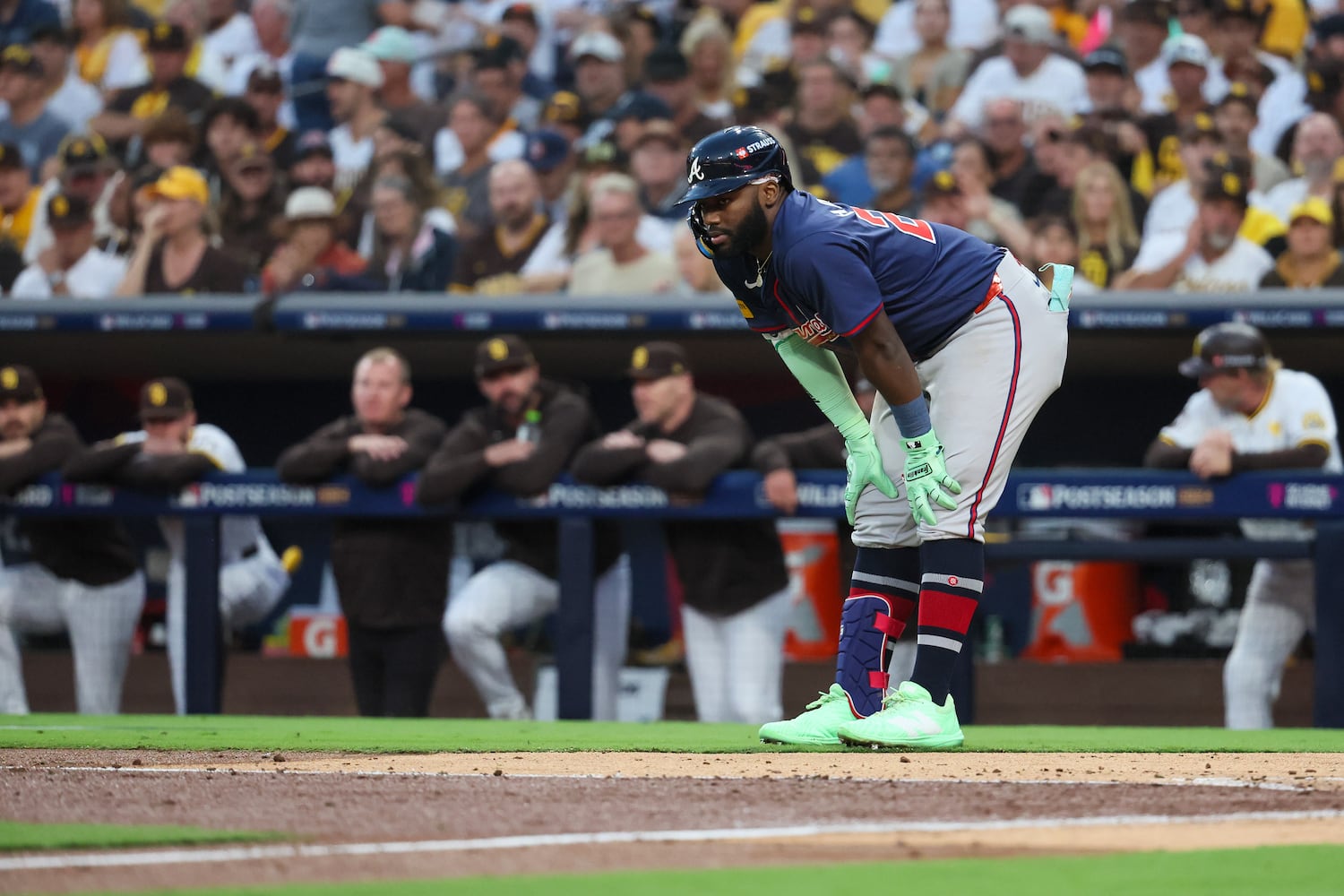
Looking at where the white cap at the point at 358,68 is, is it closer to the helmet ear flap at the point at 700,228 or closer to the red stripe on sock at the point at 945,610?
the helmet ear flap at the point at 700,228

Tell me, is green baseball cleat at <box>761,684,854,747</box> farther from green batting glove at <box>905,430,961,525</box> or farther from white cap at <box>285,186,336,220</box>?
white cap at <box>285,186,336,220</box>

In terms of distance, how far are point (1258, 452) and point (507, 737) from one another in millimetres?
2707

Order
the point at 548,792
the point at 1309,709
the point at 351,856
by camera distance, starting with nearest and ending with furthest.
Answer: the point at 351,856 → the point at 548,792 → the point at 1309,709

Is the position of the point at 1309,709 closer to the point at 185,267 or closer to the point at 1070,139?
the point at 1070,139

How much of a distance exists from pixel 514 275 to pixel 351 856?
575cm

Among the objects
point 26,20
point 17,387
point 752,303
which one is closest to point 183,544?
point 17,387

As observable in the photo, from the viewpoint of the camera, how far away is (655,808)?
268 cm

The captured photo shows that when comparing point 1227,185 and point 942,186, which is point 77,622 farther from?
point 1227,185

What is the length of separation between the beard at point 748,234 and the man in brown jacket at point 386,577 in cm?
266

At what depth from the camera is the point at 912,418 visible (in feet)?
11.8

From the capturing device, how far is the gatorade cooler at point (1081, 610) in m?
5.77

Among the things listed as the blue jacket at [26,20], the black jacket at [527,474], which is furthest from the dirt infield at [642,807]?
the blue jacket at [26,20]

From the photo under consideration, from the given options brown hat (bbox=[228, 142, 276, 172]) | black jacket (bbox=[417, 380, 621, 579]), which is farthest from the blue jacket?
black jacket (bbox=[417, 380, 621, 579])

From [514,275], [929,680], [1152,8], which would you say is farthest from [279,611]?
[1152,8]
